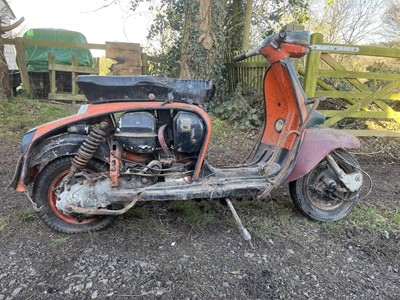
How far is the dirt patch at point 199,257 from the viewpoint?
2.12 meters

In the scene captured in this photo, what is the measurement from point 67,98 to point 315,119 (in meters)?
7.15

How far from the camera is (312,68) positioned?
5.05 m

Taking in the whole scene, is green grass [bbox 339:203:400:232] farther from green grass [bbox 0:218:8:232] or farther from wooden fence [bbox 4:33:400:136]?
green grass [bbox 0:218:8:232]

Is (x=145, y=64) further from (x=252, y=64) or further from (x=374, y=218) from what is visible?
(x=374, y=218)

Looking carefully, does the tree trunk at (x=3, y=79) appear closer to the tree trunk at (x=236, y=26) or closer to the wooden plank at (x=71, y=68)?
the wooden plank at (x=71, y=68)

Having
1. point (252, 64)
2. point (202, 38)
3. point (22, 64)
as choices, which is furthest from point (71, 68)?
point (252, 64)

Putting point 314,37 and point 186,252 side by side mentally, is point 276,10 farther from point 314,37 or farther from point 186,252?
point 186,252

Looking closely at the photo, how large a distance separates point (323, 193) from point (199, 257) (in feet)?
4.49

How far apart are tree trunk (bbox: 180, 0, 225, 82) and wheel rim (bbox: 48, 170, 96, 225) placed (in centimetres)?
450

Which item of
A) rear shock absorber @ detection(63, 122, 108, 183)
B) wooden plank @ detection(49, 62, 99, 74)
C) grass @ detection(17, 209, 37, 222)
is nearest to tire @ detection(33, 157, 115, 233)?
rear shock absorber @ detection(63, 122, 108, 183)

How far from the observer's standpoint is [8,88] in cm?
695

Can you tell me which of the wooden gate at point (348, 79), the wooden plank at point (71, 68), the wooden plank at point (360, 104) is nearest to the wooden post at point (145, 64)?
the wooden plank at point (71, 68)

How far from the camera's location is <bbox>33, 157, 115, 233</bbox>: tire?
101 inches

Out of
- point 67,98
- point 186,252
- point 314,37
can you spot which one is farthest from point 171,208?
point 67,98
